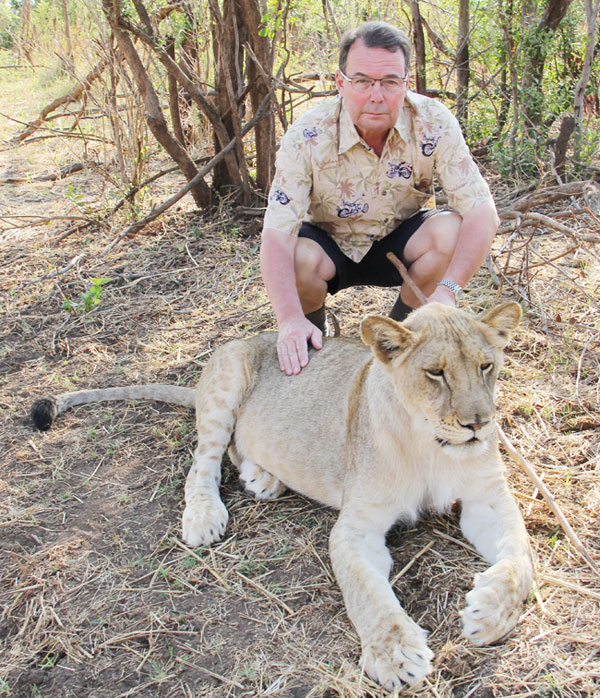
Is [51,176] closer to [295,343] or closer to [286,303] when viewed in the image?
[286,303]

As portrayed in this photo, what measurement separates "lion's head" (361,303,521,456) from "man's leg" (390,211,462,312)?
103 centimetres

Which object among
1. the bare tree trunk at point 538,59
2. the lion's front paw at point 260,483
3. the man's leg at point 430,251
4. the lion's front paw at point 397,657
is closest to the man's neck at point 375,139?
the man's leg at point 430,251

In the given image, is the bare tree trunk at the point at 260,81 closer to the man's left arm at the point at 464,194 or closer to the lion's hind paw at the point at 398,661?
the man's left arm at the point at 464,194

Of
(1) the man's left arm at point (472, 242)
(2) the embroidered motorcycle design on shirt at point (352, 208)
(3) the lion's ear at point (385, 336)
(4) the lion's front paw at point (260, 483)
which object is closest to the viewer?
(3) the lion's ear at point (385, 336)

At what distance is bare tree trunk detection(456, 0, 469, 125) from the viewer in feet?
19.1

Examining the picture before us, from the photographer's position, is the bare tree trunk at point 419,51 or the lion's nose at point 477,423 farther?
the bare tree trunk at point 419,51

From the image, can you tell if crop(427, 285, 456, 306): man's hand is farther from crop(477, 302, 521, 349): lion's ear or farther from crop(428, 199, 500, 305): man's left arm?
crop(477, 302, 521, 349): lion's ear

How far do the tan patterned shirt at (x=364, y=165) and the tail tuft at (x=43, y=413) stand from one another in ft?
4.58

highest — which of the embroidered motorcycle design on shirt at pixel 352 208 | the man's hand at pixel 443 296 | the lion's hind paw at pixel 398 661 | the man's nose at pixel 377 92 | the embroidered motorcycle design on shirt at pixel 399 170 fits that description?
the man's nose at pixel 377 92

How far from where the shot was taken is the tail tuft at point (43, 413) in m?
3.35

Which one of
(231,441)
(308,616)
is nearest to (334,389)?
(231,441)

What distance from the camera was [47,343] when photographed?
433 centimetres

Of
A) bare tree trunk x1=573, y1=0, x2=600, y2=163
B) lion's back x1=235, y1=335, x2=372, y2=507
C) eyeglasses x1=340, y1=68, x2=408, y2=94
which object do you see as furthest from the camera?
bare tree trunk x1=573, y1=0, x2=600, y2=163

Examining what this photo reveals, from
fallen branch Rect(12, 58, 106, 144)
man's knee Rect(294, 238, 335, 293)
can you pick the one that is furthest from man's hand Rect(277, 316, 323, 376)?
fallen branch Rect(12, 58, 106, 144)
